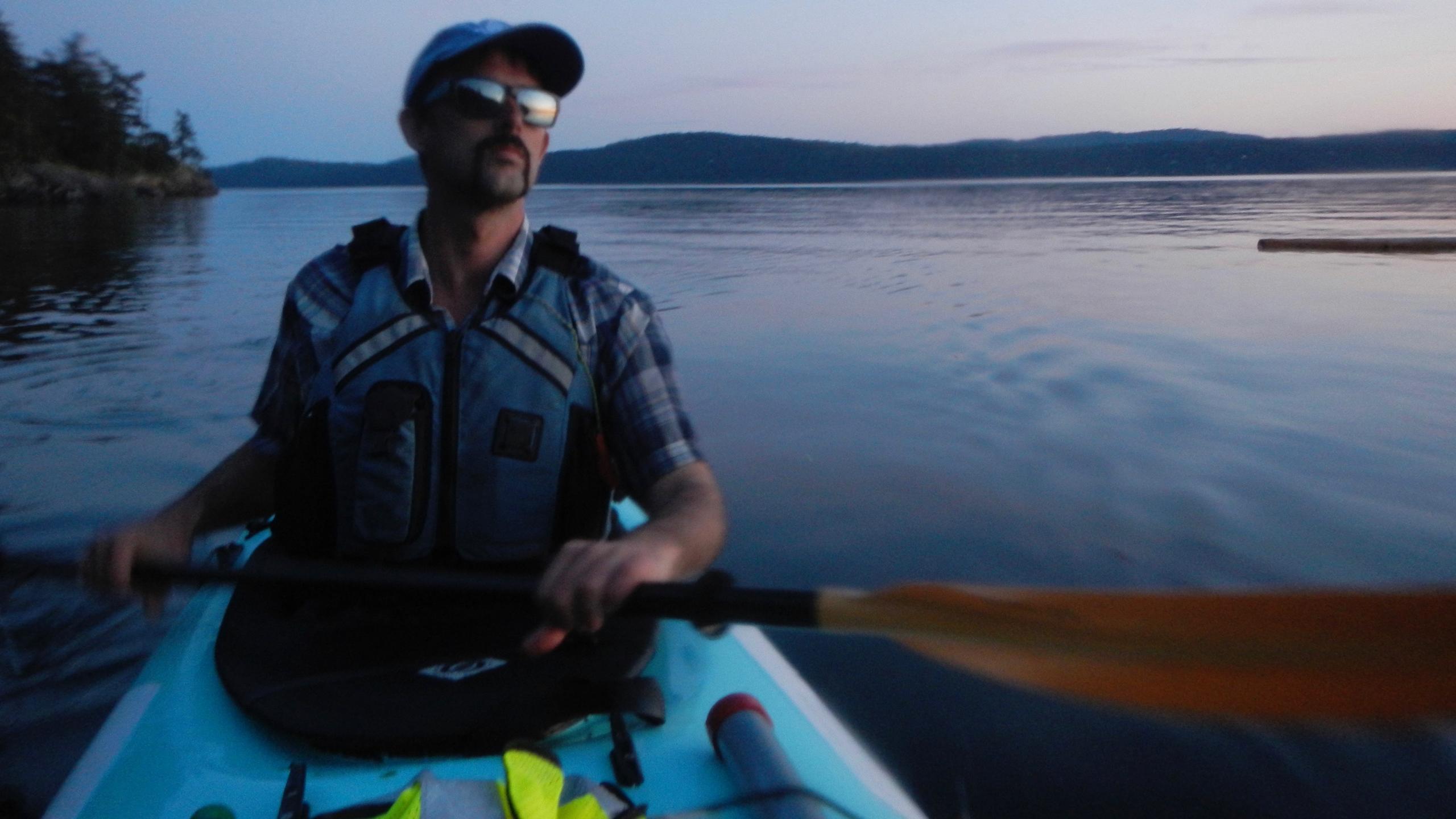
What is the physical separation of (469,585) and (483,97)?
44.0 inches

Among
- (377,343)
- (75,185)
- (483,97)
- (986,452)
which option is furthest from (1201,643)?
(75,185)

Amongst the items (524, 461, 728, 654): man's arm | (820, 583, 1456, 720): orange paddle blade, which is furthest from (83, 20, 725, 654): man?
(820, 583, 1456, 720): orange paddle blade

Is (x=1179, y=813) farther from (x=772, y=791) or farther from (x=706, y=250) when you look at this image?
(x=706, y=250)

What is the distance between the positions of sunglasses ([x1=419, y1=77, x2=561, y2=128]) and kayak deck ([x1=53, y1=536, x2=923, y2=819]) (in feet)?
4.06

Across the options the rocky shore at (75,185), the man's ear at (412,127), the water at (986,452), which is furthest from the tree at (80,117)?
the man's ear at (412,127)

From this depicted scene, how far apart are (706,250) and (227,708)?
19.0 meters

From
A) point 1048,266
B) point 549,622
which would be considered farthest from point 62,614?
point 1048,266

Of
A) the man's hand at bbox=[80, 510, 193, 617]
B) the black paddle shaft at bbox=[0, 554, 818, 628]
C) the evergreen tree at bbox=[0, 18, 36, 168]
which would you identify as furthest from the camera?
the evergreen tree at bbox=[0, 18, 36, 168]

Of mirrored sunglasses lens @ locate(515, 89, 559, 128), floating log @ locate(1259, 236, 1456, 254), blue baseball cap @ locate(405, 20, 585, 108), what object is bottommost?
floating log @ locate(1259, 236, 1456, 254)

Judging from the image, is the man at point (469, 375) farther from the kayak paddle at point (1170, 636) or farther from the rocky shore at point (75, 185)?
the rocky shore at point (75, 185)

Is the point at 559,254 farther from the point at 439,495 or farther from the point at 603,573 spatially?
the point at 603,573

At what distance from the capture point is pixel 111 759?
6.82ft

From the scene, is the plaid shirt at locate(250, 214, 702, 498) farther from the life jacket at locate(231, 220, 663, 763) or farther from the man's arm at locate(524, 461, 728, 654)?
the man's arm at locate(524, 461, 728, 654)

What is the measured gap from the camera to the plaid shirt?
7.56ft
